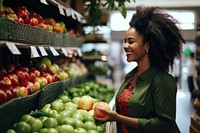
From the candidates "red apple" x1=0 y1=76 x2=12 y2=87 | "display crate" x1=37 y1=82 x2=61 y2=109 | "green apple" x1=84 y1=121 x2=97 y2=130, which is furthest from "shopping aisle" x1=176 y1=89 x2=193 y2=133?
"red apple" x1=0 y1=76 x2=12 y2=87

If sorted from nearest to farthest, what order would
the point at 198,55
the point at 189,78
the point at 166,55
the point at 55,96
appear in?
the point at 166,55, the point at 55,96, the point at 198,55, the point at 189,78

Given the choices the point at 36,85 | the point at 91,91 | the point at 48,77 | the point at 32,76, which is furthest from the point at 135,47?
the point at 91,91

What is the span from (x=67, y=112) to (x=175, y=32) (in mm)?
1068

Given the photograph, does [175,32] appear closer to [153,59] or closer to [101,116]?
[153,59]

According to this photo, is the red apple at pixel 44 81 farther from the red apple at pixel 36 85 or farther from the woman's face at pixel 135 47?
the woman's face at pixel 135 47

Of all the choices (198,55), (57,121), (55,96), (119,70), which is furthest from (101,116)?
(119,70)

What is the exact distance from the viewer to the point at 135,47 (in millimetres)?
2275

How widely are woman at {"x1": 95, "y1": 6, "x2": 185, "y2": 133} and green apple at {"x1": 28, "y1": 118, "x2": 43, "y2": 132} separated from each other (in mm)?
406

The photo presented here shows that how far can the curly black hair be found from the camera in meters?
2.23

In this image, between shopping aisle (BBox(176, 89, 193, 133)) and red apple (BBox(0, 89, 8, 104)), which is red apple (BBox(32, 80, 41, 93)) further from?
shopping aisle (BBox(176, 89, 193, 133))

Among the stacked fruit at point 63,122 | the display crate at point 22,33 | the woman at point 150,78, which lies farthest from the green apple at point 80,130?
the display crate at point 22,33

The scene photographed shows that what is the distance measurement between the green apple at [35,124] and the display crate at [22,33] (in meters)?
0.59

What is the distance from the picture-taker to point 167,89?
2.09m

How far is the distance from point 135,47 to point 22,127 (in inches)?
37.7
